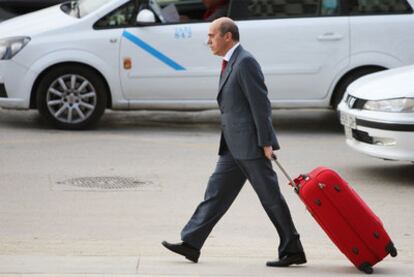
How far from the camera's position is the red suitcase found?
6824 millimetres

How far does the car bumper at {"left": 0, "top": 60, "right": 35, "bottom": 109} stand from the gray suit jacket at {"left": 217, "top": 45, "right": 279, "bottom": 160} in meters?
5.99

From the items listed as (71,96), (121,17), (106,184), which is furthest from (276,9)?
(106,184)

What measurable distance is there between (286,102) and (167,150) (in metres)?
1.82

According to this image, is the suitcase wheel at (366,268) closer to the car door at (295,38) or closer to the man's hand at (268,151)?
the man's hand at (268,151)

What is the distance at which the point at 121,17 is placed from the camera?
1292 centimetres

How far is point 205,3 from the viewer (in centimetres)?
1305

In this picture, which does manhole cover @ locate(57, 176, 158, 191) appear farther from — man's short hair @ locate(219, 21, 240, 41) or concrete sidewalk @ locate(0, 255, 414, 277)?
man's short hair @ locate(219, 21, 240, 41)

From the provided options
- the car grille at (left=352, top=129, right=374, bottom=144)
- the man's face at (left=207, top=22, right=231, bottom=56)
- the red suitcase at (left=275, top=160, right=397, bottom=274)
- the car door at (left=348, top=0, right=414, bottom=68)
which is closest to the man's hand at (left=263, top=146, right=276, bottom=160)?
the red suitcase at (left=275, top=160, right=397, bottom=274)

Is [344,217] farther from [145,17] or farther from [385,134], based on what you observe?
[145,17]

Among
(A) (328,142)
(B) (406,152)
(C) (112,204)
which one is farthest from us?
(A) (328,142)

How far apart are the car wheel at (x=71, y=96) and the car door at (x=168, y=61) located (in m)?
0.35

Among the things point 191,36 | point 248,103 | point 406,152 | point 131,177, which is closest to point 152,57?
point 191,36

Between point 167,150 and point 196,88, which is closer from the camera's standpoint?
point 167,150

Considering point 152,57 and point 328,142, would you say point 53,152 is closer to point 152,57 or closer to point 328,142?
point 152,57
